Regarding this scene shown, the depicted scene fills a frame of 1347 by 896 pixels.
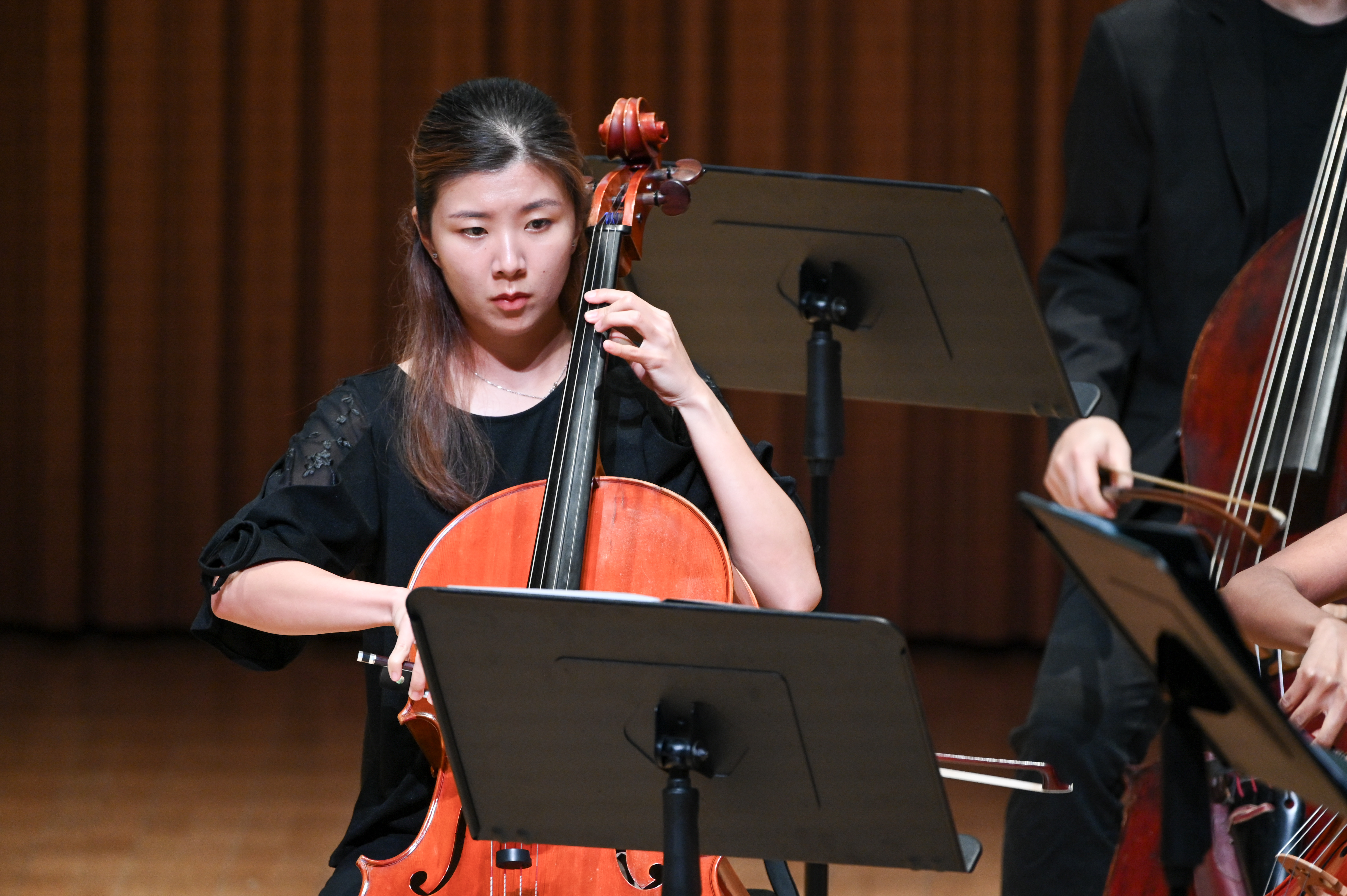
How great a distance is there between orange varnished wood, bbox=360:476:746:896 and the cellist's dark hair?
15 cm

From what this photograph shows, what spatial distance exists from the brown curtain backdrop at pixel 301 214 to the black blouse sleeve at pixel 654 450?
2.86m

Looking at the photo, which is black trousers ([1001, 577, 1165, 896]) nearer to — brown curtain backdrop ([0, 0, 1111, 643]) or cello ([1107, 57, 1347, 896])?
cello ([1107, 57, 1347, 896])

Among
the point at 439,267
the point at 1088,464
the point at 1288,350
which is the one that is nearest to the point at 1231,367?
the point at 1288,350

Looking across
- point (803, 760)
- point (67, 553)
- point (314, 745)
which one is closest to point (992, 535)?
point (314, 745)

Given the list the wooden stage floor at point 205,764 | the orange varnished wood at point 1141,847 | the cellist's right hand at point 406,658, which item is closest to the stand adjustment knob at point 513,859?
the cellist's right hand at point 406,658

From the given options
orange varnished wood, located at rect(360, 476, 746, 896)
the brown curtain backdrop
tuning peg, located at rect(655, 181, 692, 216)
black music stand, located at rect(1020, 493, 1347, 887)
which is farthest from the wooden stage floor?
black music stand, located at rect(1020, 493, 1347, 887)

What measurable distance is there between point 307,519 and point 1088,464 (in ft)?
2.58

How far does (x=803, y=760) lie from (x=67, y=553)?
386 cm

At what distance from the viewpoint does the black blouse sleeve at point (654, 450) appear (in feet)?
4.79

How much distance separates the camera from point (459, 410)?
1.50 m

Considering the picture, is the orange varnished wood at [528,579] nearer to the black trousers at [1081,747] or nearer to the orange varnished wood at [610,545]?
the orange varnished wood at [610,545]

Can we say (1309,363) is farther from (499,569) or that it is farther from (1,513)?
(1,513)

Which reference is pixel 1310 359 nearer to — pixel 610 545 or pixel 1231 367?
pixel 1231 367

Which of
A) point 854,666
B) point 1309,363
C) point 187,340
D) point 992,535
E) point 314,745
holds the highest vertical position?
point 1309,363
